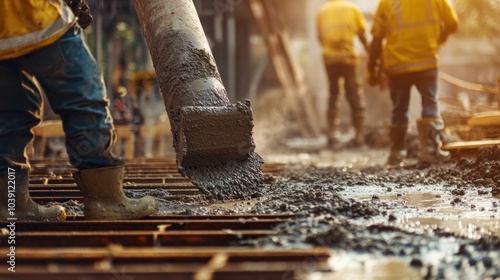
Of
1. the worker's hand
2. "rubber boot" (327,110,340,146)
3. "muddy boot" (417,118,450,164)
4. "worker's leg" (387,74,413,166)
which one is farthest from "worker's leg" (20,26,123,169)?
"rubber boot" (327,110,340,146)

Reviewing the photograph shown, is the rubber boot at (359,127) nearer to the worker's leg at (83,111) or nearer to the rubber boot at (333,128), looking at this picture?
the rubber boot at (333,128)

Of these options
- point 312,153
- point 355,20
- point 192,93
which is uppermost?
point 355,20

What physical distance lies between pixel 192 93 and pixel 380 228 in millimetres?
1712

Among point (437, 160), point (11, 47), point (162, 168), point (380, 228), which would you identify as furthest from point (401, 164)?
point (11, 47)

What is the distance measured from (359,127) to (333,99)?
0.60 metres

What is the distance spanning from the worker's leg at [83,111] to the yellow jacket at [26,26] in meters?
0.06

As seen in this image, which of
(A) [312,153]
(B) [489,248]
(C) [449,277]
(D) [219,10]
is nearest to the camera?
(C) [449,277]

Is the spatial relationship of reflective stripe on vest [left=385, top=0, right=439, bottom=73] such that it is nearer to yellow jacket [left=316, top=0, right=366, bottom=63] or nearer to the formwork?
yellow jacket [left=316, top=0, right=366, bottom=63]

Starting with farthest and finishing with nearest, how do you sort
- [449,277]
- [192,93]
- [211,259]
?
[192,93], [211,259], [449,277]

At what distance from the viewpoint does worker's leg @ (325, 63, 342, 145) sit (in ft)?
34.4

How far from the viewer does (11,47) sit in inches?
119

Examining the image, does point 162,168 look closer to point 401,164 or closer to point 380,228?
point 401,164

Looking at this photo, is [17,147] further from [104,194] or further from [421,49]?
[421,49]

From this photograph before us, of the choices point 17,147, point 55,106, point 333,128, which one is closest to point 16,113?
point 17,147
